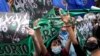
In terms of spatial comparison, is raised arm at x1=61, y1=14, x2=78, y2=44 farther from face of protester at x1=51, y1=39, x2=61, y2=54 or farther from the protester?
face of protester at x1=51, y1=39, x2=61, y2=54

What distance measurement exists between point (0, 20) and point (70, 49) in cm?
115

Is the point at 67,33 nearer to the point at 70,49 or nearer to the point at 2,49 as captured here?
the point at 70,49

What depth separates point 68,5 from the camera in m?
7.44

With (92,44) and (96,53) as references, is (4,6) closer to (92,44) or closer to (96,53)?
(92,44)

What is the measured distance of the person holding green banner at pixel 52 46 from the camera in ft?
17.9

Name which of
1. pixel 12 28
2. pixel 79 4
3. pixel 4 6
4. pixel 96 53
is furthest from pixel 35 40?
pixel 79 4

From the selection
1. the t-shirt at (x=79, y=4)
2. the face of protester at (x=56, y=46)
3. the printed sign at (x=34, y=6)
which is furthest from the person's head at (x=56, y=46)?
the t-shirt at (x=79, y=4)

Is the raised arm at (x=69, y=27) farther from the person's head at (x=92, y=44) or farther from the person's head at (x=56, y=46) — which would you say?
the person's head at (x=92, y=44)

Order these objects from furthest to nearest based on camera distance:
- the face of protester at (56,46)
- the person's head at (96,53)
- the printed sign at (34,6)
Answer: the printed sign at (34,6) → the face of protester at (56,46) → the person's head at (96,53)

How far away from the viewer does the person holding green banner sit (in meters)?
5.45

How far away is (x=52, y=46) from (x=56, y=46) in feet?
0.20

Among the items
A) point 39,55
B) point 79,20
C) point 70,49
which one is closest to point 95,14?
point 79,20

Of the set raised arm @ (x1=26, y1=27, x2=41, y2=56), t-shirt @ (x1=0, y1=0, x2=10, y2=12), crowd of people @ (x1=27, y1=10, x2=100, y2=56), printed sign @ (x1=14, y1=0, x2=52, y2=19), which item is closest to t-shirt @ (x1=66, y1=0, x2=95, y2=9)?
printed sign @ (x1=14, y1=0, x2=52, y2=19)

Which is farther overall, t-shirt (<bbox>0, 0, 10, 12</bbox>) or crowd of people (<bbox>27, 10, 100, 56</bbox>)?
t-shirt (<bbox>0, 0, 10, 12</bbox>)
